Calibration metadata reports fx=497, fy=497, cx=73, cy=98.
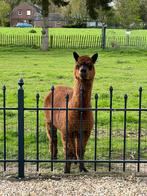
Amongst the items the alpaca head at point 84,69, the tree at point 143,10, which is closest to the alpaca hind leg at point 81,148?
the alpaca head at point 84,69

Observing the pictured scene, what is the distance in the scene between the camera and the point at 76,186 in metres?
6.79

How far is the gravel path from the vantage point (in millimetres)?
6559

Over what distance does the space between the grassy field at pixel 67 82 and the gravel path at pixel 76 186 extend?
1.51 meters

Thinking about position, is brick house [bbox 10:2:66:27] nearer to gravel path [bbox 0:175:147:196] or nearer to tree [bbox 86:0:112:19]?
tree [bbox 86:0:112:19]

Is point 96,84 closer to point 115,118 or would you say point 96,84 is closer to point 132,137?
point 115,118

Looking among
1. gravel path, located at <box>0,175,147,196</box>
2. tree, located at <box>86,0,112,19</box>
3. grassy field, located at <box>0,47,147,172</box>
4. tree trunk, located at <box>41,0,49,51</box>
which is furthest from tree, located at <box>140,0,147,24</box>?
gravel path, located at <box>0,175,147,196</box>

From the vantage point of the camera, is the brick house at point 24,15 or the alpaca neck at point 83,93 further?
the brick house at point 24,15

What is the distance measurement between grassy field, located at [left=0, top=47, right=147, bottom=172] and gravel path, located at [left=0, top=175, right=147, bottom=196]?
4.94ft

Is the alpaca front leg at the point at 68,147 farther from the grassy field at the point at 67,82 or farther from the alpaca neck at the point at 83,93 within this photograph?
the grassy field at the point at 67,82

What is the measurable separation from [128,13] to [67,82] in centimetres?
7032

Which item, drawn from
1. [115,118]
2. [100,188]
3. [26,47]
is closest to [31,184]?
[100,188]

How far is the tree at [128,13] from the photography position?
8383 cm

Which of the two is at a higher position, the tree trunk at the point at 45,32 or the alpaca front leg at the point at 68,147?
the tree trunk at the point at 45,32

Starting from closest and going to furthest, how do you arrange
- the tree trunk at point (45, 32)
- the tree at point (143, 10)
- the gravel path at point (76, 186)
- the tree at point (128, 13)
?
the gravel path at point (76, 186), the tree trunk at point (45, 32), the tree at point (128, 13), the tree at point (143, 10)
